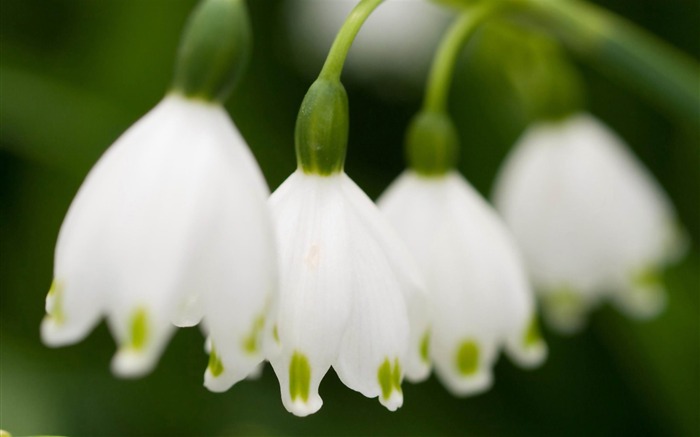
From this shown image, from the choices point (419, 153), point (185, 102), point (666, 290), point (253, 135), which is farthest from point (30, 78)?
point (666, 290)

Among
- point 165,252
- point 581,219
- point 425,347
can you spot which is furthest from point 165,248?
point 581,219

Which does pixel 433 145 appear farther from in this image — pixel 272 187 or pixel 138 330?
pixel 272 187

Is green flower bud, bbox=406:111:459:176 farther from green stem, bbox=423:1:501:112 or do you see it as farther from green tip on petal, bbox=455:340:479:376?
green tip on petal, bbox=455:340:479:376

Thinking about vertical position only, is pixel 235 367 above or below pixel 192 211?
below

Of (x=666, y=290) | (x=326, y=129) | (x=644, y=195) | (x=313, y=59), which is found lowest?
(x=666, y=290)

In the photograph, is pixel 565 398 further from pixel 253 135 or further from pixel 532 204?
pixel 253 135
